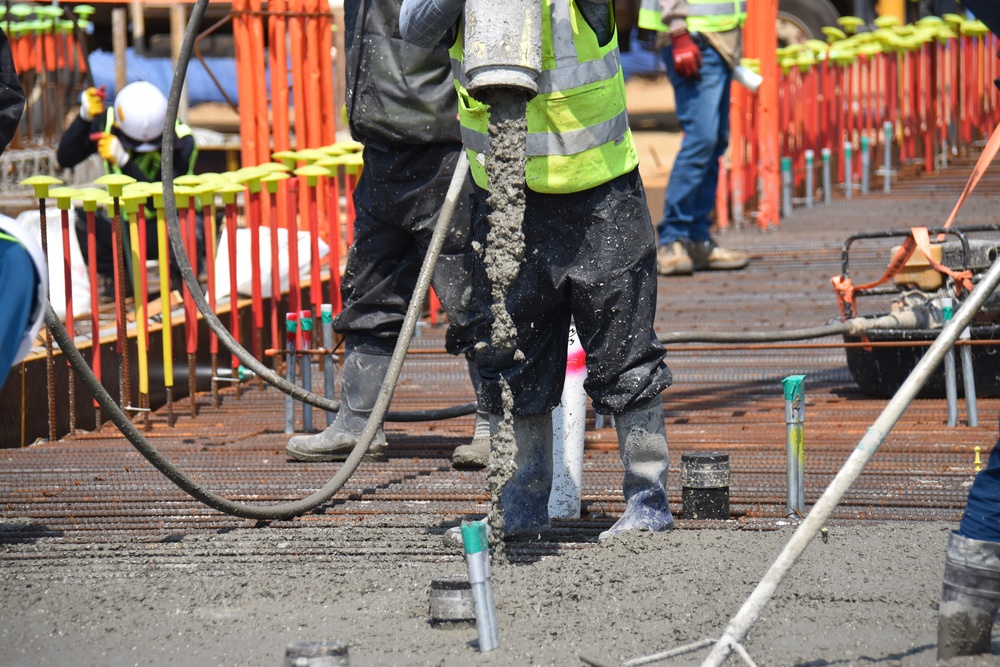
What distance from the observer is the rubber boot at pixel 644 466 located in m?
3.72

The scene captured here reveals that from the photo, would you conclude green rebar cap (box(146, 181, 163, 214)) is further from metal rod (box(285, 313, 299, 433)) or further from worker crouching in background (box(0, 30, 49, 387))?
worker crouching in background (box(0, 30, 49, 387))

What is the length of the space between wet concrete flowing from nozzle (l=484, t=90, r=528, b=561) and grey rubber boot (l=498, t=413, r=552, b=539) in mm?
105

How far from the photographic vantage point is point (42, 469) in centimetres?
496

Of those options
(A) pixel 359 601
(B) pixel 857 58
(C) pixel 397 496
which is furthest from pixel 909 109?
(A) pixel 359 601

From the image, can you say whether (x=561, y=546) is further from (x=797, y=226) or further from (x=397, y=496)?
(x=797, y=226)

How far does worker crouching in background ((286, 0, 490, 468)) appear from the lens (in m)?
4.52

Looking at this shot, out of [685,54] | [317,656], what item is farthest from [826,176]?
[317,656]

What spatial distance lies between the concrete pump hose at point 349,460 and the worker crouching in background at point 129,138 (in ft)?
16.7

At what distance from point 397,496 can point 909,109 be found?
800 cm

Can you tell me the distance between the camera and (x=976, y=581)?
114 inches

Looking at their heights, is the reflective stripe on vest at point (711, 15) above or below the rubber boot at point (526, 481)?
above

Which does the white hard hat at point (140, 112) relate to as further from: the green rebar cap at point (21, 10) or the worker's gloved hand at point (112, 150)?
the green rebar cap at point (21, 10)

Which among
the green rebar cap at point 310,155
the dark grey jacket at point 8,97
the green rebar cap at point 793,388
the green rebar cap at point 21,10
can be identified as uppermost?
the green rebar cap at point 21,10

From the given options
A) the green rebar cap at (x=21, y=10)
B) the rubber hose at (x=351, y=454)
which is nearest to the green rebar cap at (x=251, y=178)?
the rubber hose at (x=351, y=454)
